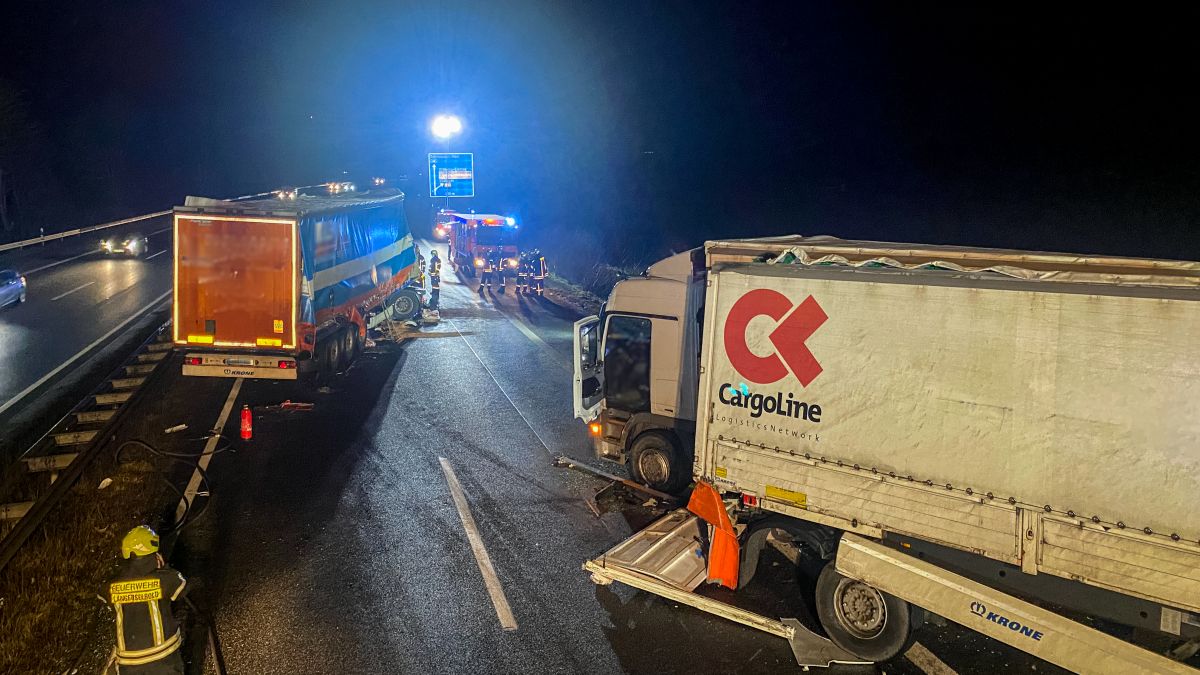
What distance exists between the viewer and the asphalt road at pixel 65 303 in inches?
675

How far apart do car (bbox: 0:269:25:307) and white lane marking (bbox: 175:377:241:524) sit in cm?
1101

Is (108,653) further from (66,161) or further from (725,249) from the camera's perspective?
(66,161)

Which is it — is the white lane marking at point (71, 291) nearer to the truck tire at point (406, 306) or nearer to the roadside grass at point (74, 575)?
the truck tire at point (406, 306)

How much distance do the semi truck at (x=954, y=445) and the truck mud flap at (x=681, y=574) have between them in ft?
0.09

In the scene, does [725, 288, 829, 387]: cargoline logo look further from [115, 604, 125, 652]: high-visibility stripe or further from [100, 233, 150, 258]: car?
[100, 233, 150, 258]: car

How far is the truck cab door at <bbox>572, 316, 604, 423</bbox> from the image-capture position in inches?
422

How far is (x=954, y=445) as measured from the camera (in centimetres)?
584

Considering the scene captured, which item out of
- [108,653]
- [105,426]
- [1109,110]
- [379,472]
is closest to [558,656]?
[108,653]

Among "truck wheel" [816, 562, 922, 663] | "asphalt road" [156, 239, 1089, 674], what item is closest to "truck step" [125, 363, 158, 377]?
"asphalt road" [156, 239, 1089, 674]

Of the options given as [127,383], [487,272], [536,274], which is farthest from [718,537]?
[487,272]

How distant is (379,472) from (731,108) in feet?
136

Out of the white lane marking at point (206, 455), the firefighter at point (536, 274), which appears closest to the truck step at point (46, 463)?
the white lane marking at point (206, 455)

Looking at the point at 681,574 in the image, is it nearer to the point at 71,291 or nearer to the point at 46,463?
the point at 46,463

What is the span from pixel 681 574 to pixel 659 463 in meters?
2.66
